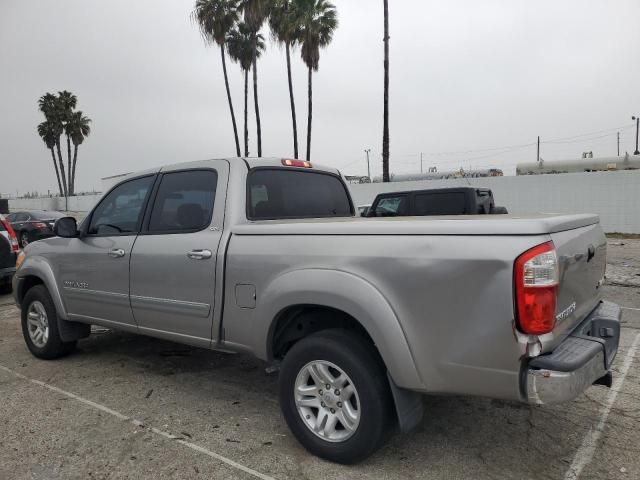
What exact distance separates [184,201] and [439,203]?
20.7 feet

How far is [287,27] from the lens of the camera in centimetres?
2692

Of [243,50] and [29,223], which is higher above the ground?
[243,50]

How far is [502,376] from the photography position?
2.36 meters

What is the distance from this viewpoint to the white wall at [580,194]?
1834 cm

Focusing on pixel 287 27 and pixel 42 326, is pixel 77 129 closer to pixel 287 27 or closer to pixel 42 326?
pixel 287 27

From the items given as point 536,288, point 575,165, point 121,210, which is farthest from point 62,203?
point 536,288

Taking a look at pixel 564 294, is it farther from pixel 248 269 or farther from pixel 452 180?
pixel 452 180

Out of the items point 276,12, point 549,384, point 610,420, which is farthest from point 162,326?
point 276,12

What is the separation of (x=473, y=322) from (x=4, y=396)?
3733mm

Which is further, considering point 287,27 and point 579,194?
point 287,27

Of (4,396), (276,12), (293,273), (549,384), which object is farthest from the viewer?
(276,12)

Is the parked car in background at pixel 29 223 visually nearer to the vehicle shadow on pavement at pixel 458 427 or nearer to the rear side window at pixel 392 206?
the rear side window at pixel 392 206

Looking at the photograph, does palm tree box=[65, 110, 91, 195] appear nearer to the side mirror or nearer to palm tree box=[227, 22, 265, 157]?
palm tree box=[227, 22, 265, 157]

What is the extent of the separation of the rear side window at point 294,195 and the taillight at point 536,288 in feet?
6.32
